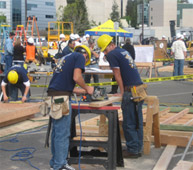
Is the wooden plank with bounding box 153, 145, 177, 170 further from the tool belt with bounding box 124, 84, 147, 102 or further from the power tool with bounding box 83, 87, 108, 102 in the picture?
the power tool with bounding box 83, 87, 108, 102

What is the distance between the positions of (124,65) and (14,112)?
3.31 metres

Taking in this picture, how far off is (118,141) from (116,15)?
83658 millimetres

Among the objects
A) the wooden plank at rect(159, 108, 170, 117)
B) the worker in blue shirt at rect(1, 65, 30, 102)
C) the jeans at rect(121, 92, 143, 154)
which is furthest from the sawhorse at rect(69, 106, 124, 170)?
the worker in blue shirt at rect(1, 65, 30, 102)

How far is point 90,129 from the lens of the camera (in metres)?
7.84

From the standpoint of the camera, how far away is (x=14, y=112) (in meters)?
8.45

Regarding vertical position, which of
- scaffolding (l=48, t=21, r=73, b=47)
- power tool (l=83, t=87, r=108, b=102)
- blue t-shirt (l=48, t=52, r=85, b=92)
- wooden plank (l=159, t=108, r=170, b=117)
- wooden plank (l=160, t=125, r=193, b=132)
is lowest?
wooden plank (l=160, t=125, r=193, b=132)

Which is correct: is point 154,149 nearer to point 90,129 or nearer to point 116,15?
point 90,129

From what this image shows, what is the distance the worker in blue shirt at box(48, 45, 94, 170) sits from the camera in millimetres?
5336

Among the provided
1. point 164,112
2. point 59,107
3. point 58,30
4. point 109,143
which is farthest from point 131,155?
point 58,30

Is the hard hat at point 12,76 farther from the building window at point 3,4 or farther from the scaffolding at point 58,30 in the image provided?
the building window at point 3,4

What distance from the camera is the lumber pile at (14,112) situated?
8.23m

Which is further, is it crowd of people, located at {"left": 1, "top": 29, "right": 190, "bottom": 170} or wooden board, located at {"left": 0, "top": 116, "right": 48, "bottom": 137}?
wooden board, located at {"left": 0, "top": 116, "right": 48, "bottom": 137}

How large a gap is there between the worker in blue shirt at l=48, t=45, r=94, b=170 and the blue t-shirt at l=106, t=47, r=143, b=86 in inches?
30.4

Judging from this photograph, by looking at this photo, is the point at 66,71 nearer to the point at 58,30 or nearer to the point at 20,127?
the point at 20,127
